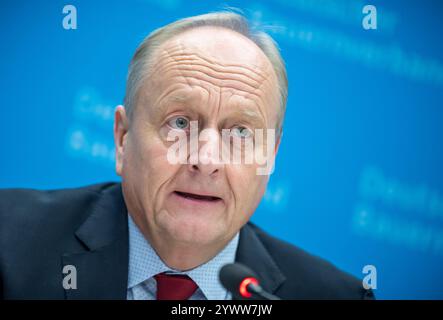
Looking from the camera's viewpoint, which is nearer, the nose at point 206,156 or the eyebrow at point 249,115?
the nose at point 206,156

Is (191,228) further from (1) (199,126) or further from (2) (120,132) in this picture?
(2) (120,132)

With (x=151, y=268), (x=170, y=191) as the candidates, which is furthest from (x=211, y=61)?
(x=151, y=268)

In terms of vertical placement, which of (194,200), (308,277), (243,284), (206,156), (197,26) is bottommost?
(308,277)

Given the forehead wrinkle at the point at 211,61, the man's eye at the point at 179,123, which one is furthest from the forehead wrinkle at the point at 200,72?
the man's eye at the point at 179,123

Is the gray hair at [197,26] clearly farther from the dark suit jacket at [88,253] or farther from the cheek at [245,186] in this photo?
the dark suit jacket at [88,253]

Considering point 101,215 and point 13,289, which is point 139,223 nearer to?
point 101,215

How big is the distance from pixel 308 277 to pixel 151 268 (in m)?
0.69

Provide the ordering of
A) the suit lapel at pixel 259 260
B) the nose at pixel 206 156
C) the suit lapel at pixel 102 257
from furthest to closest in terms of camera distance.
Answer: the suit lapel at pixel 259 260, the suit lapel at pixel 102 257, the nose at pixel 206 156

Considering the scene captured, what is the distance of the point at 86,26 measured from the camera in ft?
8.35

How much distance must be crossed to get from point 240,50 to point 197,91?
261mm

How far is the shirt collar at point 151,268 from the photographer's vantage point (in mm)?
2053

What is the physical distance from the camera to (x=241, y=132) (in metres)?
2.02

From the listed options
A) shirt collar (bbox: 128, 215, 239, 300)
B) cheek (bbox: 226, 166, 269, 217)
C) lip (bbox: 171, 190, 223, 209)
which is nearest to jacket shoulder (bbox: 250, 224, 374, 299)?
shirt collar (bbox: 128, 215, 239, 300)
